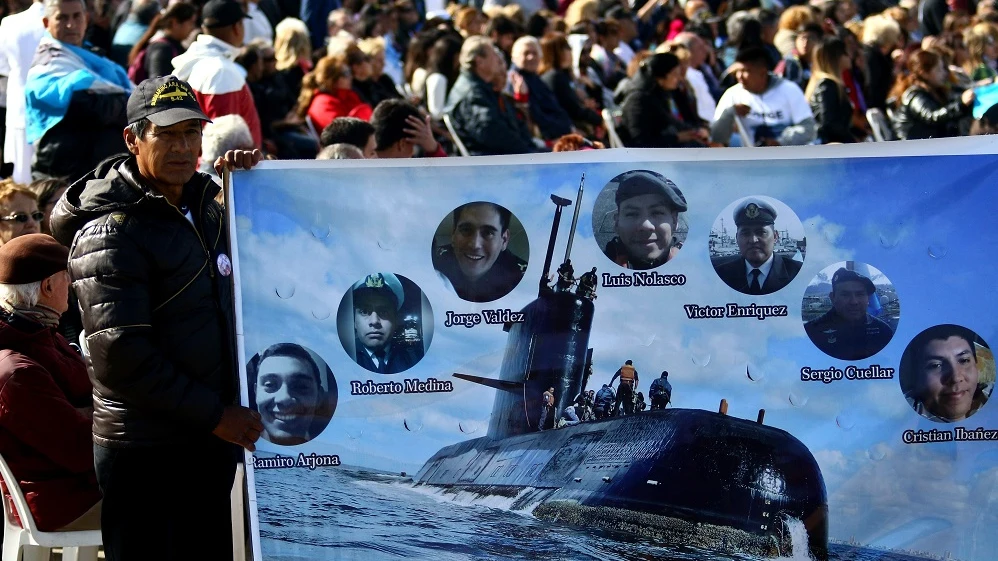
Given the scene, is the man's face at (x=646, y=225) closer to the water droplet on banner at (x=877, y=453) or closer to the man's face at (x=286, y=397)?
the water droplet on banner at (x=877, y=453)

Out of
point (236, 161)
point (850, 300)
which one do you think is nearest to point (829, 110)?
point (850, 300)

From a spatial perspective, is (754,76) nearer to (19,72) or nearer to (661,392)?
(19,72)

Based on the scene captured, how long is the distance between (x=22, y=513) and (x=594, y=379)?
1905 mm

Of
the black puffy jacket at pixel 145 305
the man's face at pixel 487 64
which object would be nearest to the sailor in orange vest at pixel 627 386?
the black puffy jacket at pixel 145 305

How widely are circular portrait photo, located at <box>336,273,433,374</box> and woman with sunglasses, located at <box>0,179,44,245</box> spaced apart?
2.15 meters

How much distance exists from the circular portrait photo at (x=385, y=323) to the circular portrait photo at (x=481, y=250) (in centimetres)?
13

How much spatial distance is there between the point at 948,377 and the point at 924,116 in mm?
6746

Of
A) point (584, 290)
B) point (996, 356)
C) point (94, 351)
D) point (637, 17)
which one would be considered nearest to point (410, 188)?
point (584, 290)

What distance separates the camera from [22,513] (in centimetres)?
430

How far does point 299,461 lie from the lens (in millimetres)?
3992

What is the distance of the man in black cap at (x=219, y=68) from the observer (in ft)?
23.7

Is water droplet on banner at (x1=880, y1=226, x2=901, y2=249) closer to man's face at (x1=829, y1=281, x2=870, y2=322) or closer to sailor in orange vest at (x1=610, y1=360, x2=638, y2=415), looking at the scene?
man's face at (x1=829, y1=281, x2=870, y2=322)

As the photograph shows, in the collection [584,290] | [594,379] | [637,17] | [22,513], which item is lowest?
[22,513]

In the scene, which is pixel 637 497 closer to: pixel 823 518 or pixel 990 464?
pixel 823 518
